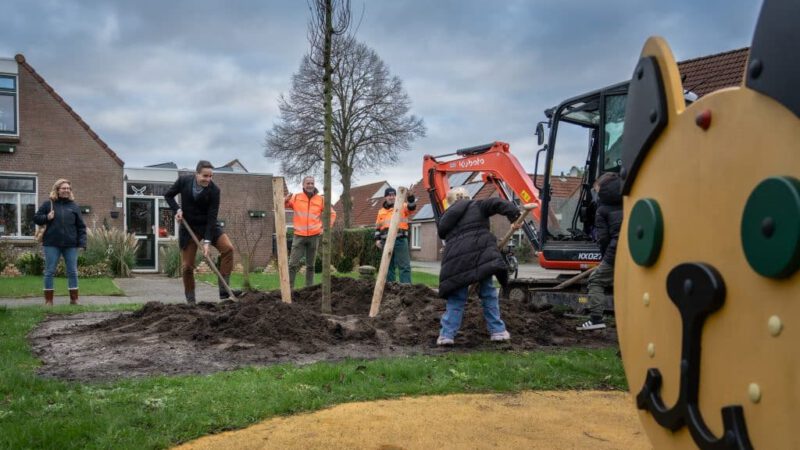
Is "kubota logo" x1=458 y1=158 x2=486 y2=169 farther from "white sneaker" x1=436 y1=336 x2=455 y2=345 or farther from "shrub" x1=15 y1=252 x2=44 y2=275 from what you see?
"shrub" x1=15 y1=252 x2=44 y2=275

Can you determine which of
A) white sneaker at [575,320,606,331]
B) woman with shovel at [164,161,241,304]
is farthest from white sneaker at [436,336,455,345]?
woman with shovel at [164,161,241,304]

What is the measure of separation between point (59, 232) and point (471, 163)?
22.5 feet

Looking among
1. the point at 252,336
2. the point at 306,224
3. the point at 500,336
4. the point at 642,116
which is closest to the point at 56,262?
the point at 306,224

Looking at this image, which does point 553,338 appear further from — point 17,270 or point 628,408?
point 17,270

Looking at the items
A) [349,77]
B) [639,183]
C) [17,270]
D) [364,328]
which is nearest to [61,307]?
[364,328]

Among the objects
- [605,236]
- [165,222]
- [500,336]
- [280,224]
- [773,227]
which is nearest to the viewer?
[773,227]

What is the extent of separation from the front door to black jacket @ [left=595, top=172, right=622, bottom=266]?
18961mm

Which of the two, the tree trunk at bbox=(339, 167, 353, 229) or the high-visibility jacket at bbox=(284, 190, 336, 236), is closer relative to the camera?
the high-visibility jacket at bbox=(284, 190, 336, 236)

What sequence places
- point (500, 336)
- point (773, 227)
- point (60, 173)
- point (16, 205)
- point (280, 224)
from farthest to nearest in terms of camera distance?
point (60, 173), point (16, 205), point (280, 224), point (500, 336), point (773, 227)

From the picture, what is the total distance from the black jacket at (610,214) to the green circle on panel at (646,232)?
4878 mm

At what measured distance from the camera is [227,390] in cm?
424

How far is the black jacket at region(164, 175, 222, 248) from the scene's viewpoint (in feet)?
28.0

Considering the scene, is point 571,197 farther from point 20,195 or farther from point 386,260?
point 20,195

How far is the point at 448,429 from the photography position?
3584 mm
